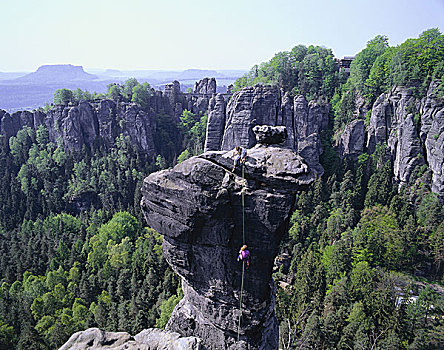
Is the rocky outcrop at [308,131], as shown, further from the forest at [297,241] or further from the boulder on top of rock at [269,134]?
the boulder on top of rock at [269,134]

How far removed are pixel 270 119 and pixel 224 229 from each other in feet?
112

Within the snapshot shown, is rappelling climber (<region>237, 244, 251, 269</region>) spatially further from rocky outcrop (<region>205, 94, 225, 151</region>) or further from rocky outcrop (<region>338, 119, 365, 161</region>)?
rocky outcrop (<region>338, 119, 365, 161</region>)

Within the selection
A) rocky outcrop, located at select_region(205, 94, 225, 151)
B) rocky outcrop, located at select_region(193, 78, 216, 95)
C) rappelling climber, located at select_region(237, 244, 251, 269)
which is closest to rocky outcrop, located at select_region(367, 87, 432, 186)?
rocky outcrop, located at select_region(205, 94, 225, 151)

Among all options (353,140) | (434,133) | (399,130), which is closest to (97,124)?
(353,140)

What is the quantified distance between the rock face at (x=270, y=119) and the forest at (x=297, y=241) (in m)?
4.11

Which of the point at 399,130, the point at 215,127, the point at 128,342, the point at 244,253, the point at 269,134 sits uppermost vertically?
the point at 269,134

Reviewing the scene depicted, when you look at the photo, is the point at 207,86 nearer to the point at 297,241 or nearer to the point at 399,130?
the point at 399,130

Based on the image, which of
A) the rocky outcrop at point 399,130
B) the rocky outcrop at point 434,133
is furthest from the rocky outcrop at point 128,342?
the rocky outcrop at point 399,130

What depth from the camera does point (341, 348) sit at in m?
25.9

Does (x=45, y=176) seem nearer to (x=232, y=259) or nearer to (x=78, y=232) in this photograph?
(x=78, y=232)

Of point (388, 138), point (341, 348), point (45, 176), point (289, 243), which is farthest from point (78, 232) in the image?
point (388, 138)

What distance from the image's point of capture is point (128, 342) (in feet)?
39.1

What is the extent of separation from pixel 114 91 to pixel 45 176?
22.8 metres

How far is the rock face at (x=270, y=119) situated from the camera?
147ft
